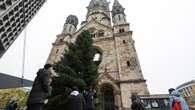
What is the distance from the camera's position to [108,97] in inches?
742

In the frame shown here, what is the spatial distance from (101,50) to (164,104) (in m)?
11.9

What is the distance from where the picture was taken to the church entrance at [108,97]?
711 inches

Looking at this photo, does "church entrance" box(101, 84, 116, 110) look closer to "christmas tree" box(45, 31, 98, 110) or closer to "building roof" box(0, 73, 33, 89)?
"christmas tree" box(45, 31, 98, 110)

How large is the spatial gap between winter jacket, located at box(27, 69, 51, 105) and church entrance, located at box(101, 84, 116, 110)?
45.6 ft

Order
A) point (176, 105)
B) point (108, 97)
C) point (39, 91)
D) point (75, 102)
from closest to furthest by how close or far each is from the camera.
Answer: point (39, 91) < point (75, 102) < point (176, 105) < point (108, 97)

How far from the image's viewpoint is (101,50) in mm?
23312

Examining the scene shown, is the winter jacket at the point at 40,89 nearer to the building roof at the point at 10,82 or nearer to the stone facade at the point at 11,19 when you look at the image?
the stone facade at the point at 11,19

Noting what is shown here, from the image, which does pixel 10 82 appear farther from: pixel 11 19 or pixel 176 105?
pixel 176 105

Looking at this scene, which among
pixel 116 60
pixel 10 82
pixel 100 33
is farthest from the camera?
pixel 100 33

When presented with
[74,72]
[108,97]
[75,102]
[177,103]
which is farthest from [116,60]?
[75,102]

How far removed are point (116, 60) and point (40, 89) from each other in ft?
55.6

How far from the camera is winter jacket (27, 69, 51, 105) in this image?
4.58m

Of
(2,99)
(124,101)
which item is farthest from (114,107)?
(2,99)

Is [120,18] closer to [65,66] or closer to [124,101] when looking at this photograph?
[124,101]
